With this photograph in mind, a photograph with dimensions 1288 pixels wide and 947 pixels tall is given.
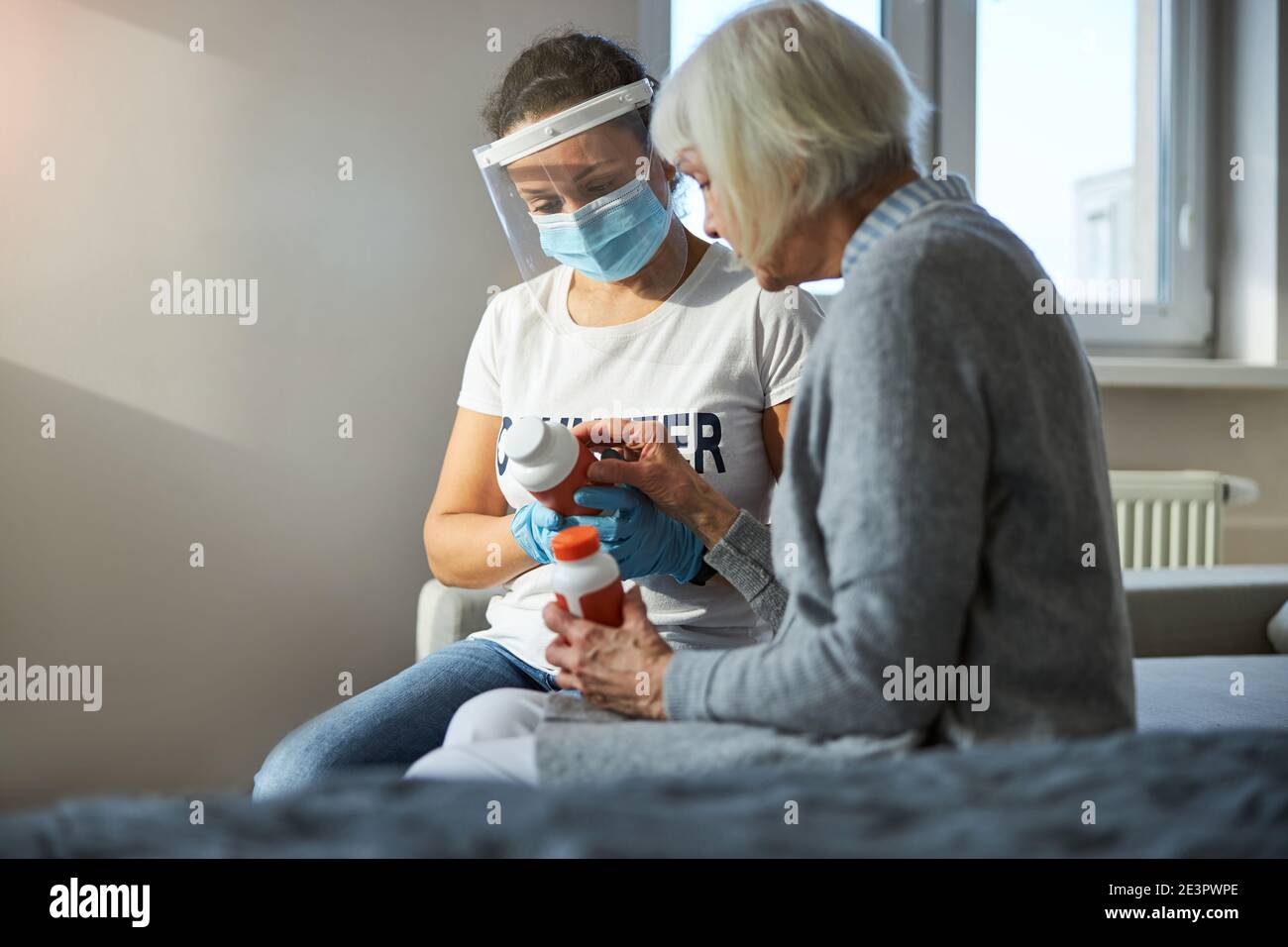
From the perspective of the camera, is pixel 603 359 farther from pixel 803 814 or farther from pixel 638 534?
pixel 803 814

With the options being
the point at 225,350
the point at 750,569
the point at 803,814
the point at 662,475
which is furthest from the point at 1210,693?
the point at 225,350

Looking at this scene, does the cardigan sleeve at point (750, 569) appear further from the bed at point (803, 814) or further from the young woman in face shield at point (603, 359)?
the bed at point (803, 814)

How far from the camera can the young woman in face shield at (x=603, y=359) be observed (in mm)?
1241

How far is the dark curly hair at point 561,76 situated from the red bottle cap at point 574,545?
612 mm

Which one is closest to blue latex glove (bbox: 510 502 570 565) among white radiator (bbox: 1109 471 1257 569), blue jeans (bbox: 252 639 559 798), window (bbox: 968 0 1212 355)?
blue jeans (bbox: 252 639 559 798)

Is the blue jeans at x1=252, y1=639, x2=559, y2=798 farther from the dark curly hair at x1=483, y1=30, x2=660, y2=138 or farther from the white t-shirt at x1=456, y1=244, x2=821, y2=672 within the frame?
the dark curly hair at x1=483, y1=30, x2=660, y2=138

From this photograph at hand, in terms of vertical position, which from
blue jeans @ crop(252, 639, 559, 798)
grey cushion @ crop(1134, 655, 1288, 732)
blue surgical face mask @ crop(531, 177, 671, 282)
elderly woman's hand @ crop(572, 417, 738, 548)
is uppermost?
blue surgical face mask @ crop(531, 177, 671, 282)

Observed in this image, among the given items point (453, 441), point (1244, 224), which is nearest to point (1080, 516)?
point (453, 441)

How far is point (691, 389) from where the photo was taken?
1297mm

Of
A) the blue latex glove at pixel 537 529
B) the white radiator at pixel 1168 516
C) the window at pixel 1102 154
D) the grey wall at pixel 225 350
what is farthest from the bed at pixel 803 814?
the window at pixel 1102 154

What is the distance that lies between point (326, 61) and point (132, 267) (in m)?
0.55

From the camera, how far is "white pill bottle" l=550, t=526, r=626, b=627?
93 centimetres

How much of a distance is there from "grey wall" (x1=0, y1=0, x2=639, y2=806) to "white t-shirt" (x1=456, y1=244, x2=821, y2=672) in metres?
0.87

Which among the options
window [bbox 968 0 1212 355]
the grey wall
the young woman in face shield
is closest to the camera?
the young woman in face shield
